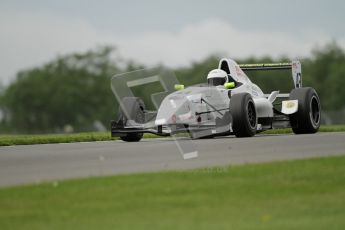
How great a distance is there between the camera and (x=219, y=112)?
2017 cm

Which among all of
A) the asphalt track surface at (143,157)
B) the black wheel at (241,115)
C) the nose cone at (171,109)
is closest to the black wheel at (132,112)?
the nose cone at (171,109)

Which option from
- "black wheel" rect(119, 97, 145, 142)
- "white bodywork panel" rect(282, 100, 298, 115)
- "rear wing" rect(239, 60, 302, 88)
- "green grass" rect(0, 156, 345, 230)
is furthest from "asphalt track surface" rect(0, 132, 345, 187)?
"rear wing" rect(239, 60, 302, 88)

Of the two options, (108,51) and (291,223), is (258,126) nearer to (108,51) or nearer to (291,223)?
(291,223)

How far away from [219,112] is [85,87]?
9765 centimetres

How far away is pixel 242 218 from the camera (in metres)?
8.67

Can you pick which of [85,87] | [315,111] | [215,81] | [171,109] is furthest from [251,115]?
[85,87]

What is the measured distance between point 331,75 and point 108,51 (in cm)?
3841

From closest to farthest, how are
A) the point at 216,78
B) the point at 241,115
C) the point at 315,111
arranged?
the point at 241,115, the point at 216,78, the point at 315,111

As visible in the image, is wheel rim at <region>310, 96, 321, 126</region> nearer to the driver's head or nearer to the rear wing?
the rear wing

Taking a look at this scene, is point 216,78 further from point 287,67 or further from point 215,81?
point 287,67

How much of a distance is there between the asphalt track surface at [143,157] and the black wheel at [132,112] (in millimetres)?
2959

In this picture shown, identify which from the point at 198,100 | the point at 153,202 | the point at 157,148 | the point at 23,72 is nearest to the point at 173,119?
the point at 198,100

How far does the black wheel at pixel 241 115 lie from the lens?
19.4 meters

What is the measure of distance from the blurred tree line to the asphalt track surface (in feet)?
258
